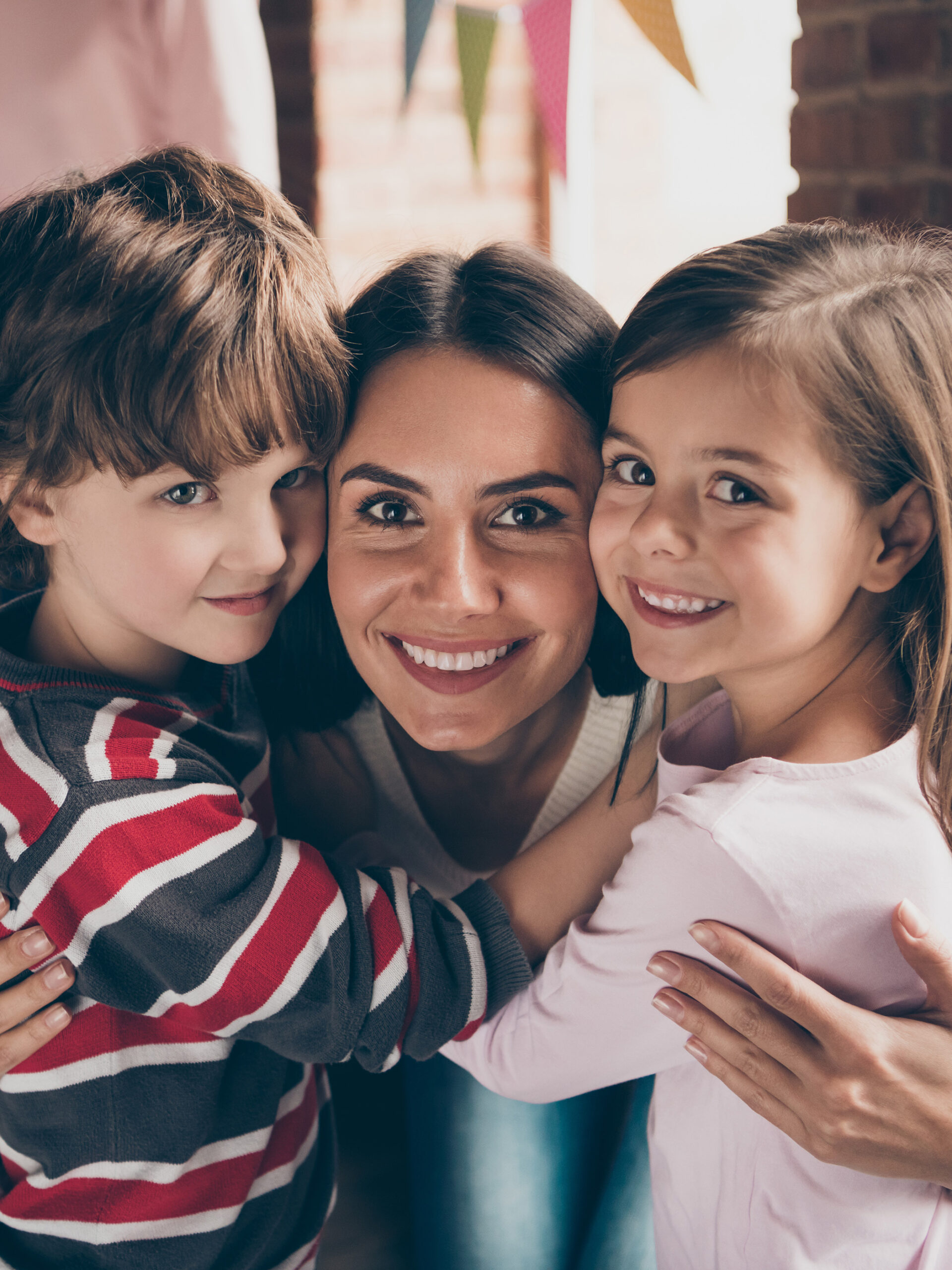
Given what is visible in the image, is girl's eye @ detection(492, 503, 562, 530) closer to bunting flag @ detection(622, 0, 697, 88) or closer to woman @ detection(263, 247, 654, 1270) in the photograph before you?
woman @ detection(263, 247, 654, 1270)

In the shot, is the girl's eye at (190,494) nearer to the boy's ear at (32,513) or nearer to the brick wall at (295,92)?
the boy's ear at (32,513)

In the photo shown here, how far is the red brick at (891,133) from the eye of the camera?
2.21 meters

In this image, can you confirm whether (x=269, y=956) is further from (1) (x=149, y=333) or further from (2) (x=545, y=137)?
(2) (x=545, y=137)

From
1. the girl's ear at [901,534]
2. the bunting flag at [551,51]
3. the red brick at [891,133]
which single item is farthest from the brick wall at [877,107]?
the girl's ear at [901,534]

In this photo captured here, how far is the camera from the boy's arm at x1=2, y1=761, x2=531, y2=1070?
39.2 inches

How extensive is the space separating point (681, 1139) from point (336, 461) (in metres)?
0.88

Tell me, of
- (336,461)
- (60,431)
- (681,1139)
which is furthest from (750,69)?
(681,1139)

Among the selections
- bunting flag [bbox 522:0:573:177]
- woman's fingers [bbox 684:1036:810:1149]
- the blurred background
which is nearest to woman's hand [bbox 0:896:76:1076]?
woman's fingers [bbox 684:1036:810:1149]

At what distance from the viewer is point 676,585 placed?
1027 mm

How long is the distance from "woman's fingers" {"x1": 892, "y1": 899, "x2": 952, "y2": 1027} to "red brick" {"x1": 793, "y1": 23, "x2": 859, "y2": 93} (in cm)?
204

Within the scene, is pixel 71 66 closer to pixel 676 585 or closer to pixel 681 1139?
pixel 676 585

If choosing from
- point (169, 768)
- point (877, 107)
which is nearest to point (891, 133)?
point (877, 107)

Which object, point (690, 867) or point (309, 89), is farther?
point (309, 89)

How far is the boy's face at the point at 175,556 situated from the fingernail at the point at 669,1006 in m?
0.58
